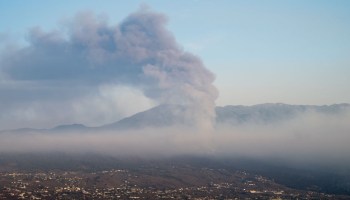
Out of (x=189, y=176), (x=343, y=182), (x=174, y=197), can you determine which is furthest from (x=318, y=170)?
(x=174, y=197)

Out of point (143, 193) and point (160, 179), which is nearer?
point (143, 193)

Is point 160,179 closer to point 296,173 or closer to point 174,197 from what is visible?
point 174,197

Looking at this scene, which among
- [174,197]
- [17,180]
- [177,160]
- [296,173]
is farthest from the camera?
[177,160]

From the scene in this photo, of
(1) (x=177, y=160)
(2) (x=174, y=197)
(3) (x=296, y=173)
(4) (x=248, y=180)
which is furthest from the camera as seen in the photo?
(1) (x=177, y=160)

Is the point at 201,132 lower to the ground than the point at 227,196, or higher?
higher

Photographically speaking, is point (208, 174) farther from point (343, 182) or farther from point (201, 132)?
point (343, 182)

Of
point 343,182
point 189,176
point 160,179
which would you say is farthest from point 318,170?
point 160,179

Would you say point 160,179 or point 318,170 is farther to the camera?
point 318,170

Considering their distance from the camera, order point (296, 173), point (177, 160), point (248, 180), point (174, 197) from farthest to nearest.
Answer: point (177, 160)
point (296, 173)
point (248, 180)
point (174, 197)

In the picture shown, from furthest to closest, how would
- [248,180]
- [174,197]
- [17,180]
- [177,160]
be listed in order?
[177,160], [248,180], [17,180], [174,197]
